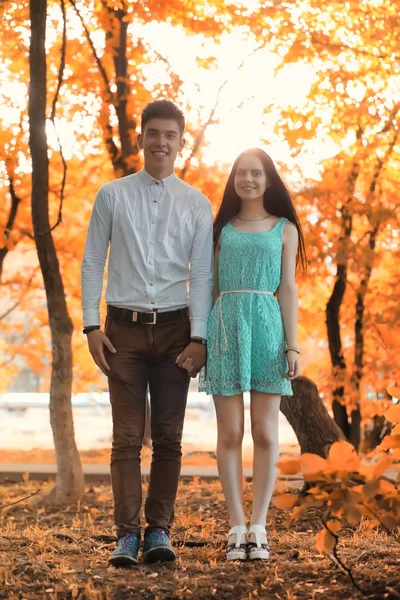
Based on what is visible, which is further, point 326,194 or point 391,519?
point 326,194

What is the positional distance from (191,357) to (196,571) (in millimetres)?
793

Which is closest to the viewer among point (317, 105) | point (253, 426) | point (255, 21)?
point (253, 426)

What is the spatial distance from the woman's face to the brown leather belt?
591 millimetres

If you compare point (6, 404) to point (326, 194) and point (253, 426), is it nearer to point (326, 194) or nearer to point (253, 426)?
point (326, 194)

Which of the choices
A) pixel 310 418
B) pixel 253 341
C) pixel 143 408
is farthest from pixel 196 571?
pixel 310 418

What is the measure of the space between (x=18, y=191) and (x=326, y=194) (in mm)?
2911

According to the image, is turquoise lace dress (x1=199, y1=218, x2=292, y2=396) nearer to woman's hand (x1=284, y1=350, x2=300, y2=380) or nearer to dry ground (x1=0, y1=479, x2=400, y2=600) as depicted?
woman's hand (x1=284, y1=350, x2=300, y2=380)

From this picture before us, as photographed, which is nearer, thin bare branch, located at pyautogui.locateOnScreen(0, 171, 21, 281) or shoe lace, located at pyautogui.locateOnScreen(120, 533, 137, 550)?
shoe lace, located at pyautogui.locateOnScreen(120, 533, 137, 550)

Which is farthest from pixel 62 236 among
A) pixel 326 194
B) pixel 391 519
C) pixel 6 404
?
pixel 6 404

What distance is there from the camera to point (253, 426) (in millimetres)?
3279

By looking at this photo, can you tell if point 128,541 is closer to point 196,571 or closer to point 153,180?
point 196,571

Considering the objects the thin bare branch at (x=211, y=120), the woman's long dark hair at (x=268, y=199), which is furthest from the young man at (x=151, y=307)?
the thin bare branch at (x=211, y=120)

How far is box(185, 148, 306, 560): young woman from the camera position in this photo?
3238 millimetres

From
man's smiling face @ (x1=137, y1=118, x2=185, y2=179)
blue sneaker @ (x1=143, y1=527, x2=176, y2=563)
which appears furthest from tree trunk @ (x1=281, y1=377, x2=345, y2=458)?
man's smiling face @ (x1=137, y1=118, x2=185, y2=179)
